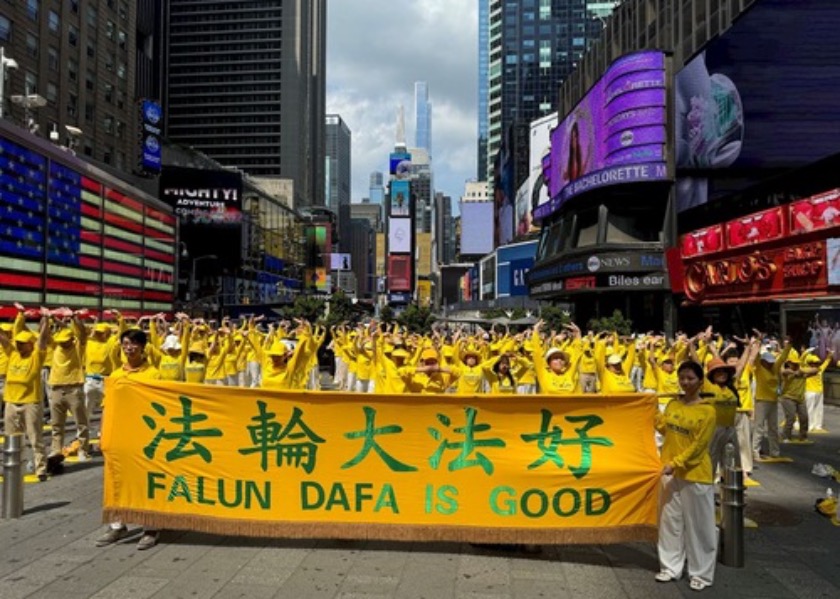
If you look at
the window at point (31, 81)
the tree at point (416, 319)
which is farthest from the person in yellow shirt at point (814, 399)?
the tree at point (416, 319)

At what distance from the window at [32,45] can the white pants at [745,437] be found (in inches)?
2034

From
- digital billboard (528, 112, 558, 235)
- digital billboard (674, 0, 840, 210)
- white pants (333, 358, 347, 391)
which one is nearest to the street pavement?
white pants (333, 358, 347, 391)

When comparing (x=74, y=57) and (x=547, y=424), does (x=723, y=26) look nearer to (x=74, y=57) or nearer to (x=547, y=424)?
(x=547, y=424)

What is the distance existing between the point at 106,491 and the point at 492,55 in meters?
177

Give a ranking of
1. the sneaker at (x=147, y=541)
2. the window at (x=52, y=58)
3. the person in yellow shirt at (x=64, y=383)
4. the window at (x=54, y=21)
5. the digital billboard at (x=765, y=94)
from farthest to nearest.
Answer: the window at (x=54, y=21)
the window at (x=52, y=58)
the digital billboard at (x=765, y=94)
the person in yellow shirt at (x=64, y=383)
the sneaker at (x=147, y=541)

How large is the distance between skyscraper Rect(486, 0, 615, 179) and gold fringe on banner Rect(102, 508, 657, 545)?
15802 centimetres

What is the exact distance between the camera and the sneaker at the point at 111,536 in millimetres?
6051

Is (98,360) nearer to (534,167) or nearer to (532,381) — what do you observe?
(532,381)

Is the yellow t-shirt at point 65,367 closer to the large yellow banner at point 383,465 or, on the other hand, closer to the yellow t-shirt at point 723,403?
the large yellow banner at point 383,465

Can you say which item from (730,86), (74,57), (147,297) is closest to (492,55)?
(74,57)

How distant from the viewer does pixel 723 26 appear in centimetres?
3541

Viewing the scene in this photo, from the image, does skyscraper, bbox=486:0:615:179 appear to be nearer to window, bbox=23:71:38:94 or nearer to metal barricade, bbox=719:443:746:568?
window, bbox=23:71:38:94

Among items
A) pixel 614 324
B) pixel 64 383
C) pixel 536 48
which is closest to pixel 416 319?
pixel 614 324

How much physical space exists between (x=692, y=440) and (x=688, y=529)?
2.38 ft
